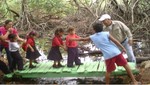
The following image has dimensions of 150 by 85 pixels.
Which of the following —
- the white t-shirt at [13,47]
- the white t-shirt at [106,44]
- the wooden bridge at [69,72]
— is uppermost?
the white t-shirt at [106,44]

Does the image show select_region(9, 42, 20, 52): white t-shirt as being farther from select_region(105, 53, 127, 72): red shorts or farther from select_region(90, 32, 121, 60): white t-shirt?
select_region(105, 53, 127, 72): red shorts

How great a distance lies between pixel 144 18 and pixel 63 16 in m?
5.14

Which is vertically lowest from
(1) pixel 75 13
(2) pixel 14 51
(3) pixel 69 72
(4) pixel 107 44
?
(3) pixel 69 72

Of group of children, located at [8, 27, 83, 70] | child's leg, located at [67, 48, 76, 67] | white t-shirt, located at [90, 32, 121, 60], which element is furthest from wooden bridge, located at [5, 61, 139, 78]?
white t-shirt, located at [90, 32, 121, 60]

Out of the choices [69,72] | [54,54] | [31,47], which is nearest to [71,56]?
[54,54]

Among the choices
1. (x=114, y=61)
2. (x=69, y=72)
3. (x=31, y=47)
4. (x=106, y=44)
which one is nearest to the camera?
(x=106, y=44)

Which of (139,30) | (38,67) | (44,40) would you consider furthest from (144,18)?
(38,67)

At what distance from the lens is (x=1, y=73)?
8.17 meters

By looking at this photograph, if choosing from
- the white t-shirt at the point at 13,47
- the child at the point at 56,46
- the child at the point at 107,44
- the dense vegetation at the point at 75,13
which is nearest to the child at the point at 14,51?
the white t-shirt at the point at 13,47

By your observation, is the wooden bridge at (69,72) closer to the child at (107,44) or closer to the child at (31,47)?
the child at (31,47)

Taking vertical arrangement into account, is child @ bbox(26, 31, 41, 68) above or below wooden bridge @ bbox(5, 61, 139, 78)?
above

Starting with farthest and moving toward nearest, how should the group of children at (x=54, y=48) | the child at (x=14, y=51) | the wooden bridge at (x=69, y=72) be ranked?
the group of children at (x=54, y=48), the child at (x=14, y=51), the wooden bridge at (x=69, y=72)

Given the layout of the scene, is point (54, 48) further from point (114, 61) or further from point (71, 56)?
point (114, 61)

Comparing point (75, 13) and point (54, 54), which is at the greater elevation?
point (54, 54)
